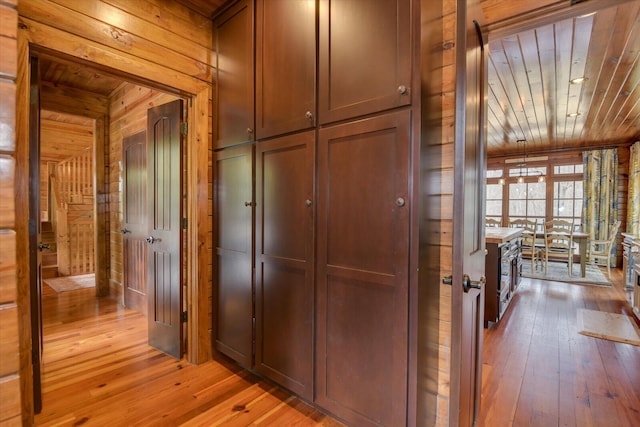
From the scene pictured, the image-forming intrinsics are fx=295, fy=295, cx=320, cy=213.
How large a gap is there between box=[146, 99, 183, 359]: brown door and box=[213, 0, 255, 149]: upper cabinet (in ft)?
1.26

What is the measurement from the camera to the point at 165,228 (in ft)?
8.18

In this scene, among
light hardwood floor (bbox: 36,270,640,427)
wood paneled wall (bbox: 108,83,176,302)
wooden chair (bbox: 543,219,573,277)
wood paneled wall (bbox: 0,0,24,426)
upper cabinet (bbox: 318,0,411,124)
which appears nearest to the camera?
wood paneled wall (bbox: 0,0,24,426)

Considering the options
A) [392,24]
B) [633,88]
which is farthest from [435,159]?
[633,88]

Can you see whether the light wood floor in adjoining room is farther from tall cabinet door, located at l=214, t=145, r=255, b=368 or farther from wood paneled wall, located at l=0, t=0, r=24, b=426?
wood paneled wall, located at l=0, t=0, r=24, b=426

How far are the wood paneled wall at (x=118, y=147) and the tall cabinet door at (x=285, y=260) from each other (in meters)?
2.47

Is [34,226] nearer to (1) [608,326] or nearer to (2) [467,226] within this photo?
(2) [467,226]

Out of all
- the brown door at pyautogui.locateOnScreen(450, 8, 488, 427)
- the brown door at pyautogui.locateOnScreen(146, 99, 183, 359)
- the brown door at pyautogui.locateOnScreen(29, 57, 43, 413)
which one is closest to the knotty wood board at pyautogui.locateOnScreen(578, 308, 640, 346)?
the brown door at pyautogui.locateOnScreen(450, 8, 488, 427)

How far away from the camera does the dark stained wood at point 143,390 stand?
175cm

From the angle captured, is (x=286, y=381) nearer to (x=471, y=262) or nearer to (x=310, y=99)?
(x=471, y=262)

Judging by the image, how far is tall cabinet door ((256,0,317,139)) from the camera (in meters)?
1.66

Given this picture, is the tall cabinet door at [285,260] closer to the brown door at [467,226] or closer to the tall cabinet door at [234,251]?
the tall cabinet door at [234,251]

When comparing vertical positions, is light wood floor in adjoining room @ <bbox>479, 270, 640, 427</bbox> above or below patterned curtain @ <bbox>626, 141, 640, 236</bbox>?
below

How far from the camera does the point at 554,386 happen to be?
83.3 inches

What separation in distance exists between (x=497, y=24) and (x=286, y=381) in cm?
229
